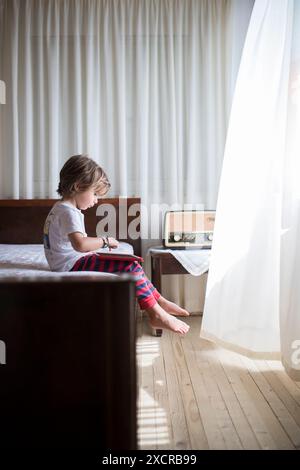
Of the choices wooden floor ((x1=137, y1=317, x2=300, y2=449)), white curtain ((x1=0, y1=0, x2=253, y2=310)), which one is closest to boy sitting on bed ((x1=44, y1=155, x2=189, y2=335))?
wooden floor ((x1=137, y1=317, x2=300, y2=449))

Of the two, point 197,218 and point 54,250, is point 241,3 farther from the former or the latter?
point 54,250

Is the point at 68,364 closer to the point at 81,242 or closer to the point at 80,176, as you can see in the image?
the point at 81,242

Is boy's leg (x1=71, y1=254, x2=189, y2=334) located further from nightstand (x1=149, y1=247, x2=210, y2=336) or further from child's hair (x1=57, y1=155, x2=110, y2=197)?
nightstand (x1=149, y1=247, x2=210, y2=336)

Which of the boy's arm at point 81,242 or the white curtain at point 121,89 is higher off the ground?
the white curtain at point 121,89

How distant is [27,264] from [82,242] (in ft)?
1.26

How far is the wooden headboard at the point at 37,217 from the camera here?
3.19 meters

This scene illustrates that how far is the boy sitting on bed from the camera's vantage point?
1967mm

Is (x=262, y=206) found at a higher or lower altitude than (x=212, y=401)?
higher

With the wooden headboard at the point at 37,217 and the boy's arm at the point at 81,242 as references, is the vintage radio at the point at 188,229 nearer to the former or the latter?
the wooden headboard at the point at 37,217

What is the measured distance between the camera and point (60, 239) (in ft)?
6.82

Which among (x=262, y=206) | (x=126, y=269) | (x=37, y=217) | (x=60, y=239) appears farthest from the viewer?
(x=37, y=217)

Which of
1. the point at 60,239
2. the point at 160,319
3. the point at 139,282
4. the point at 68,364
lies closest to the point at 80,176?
the point at 60,239

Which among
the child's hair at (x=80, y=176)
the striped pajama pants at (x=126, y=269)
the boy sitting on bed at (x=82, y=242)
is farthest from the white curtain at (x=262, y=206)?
the child's hair at (x=80, y=176)

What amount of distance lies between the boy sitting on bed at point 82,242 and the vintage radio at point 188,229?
2.71 ft
